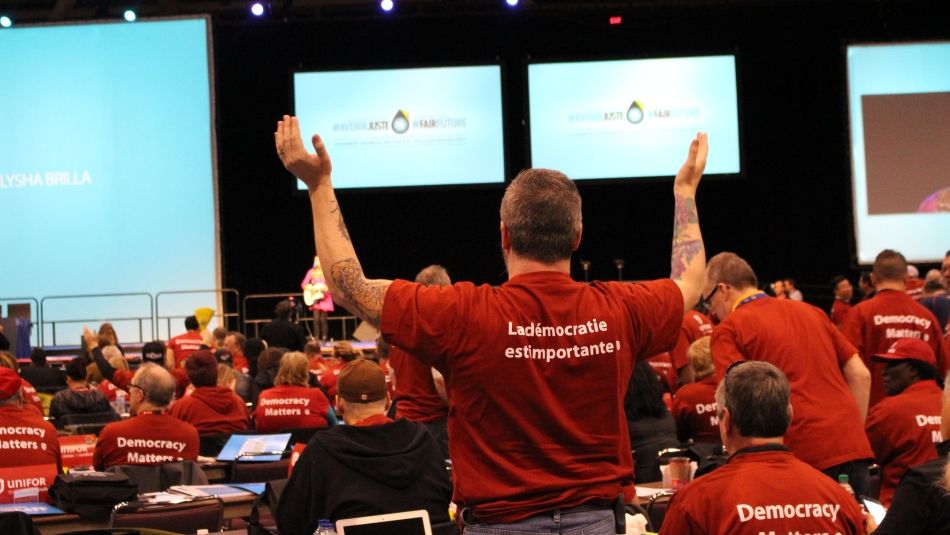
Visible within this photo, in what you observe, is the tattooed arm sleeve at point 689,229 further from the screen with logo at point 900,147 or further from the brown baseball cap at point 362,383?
the screen with logo at point 900,147

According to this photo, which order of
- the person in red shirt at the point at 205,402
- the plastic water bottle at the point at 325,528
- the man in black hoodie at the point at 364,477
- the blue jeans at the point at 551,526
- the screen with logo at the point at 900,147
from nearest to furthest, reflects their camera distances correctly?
the blue jeans at the point at 551,526
the plastic water bottle at the point at 325,528
the man in black hoodie at the point at 364,477
the person in red shirt at the point at 205,402
the screen with logo at the point at 900,147

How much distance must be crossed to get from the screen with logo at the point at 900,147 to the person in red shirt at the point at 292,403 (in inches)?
395

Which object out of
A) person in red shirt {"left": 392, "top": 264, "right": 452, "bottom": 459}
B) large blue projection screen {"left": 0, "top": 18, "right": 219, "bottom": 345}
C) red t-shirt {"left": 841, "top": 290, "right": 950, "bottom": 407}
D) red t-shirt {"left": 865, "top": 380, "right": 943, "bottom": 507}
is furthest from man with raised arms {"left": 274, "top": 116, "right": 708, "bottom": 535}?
large blue projection screen {"left": 0, "top": 18, "right": 219, "bottom": 345}

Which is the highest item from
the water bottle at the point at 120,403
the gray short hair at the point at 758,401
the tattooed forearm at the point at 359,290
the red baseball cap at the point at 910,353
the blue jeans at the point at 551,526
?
the tattooed forearm at the point at 359,290

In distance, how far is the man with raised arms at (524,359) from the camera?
6.97 ft

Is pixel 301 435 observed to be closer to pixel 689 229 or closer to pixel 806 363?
pixel 806 363

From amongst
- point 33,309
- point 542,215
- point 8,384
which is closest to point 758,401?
point 542,215

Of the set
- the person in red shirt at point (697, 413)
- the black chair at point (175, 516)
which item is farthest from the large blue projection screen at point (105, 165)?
the black chair at point (175, 516)

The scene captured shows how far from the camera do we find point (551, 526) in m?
2.12

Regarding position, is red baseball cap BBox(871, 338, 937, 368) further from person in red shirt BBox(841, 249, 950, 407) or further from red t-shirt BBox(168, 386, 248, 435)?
red t-shirt BBox(168, 386, 248, 435)

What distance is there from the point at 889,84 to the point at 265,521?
13098mm

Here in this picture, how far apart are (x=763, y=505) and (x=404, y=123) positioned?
42.2ft

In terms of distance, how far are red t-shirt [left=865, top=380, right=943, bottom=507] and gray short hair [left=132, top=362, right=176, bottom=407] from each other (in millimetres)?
3150

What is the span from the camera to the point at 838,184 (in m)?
17.0
